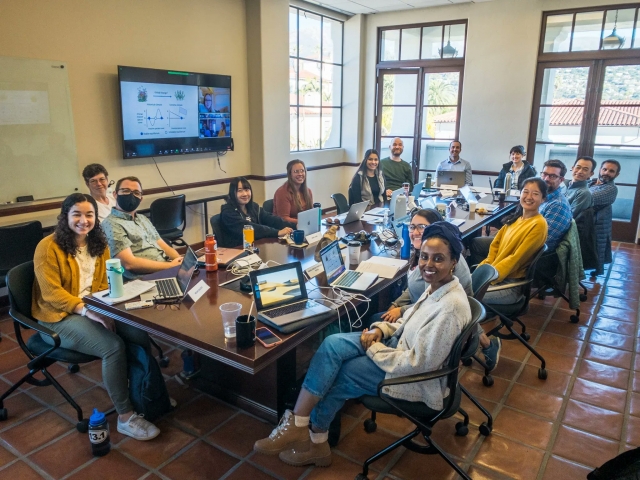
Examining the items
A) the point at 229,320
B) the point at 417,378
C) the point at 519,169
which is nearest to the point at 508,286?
the point at 417,378

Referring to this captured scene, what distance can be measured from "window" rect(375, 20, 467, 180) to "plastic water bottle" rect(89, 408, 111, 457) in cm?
616

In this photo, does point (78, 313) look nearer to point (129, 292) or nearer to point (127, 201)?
point (129, 292)

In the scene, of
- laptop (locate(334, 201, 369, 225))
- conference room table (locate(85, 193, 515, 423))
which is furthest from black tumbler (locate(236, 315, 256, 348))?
laptop (locate(334, 201, 369, 225))

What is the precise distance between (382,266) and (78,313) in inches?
63.7

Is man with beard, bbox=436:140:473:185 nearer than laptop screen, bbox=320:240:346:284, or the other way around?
laptop screen, bbox=320:240:346:284

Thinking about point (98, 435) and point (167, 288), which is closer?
point (98, 435)

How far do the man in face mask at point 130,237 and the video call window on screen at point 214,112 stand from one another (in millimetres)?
2488

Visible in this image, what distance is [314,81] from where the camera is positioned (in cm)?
712

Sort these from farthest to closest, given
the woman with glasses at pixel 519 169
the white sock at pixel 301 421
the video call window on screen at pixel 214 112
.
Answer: the woman with glasses at pixel 519 169 < the video call window on screen at pixel 214 112 < the white sock at pixel 301 421

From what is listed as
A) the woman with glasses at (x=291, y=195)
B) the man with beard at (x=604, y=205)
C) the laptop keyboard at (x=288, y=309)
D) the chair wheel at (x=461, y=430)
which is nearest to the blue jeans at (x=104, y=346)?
the laptop keyboard at (x=288, y=309)

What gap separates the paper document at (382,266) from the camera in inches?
106

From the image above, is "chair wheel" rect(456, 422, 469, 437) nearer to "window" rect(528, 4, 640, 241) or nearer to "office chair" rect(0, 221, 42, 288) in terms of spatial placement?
"office chair" rect(0, 221, 42, 288)

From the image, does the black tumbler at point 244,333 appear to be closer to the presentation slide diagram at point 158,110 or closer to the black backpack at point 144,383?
the black backpack at point 144,383

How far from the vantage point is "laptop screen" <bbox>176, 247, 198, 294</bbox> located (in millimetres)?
2363
